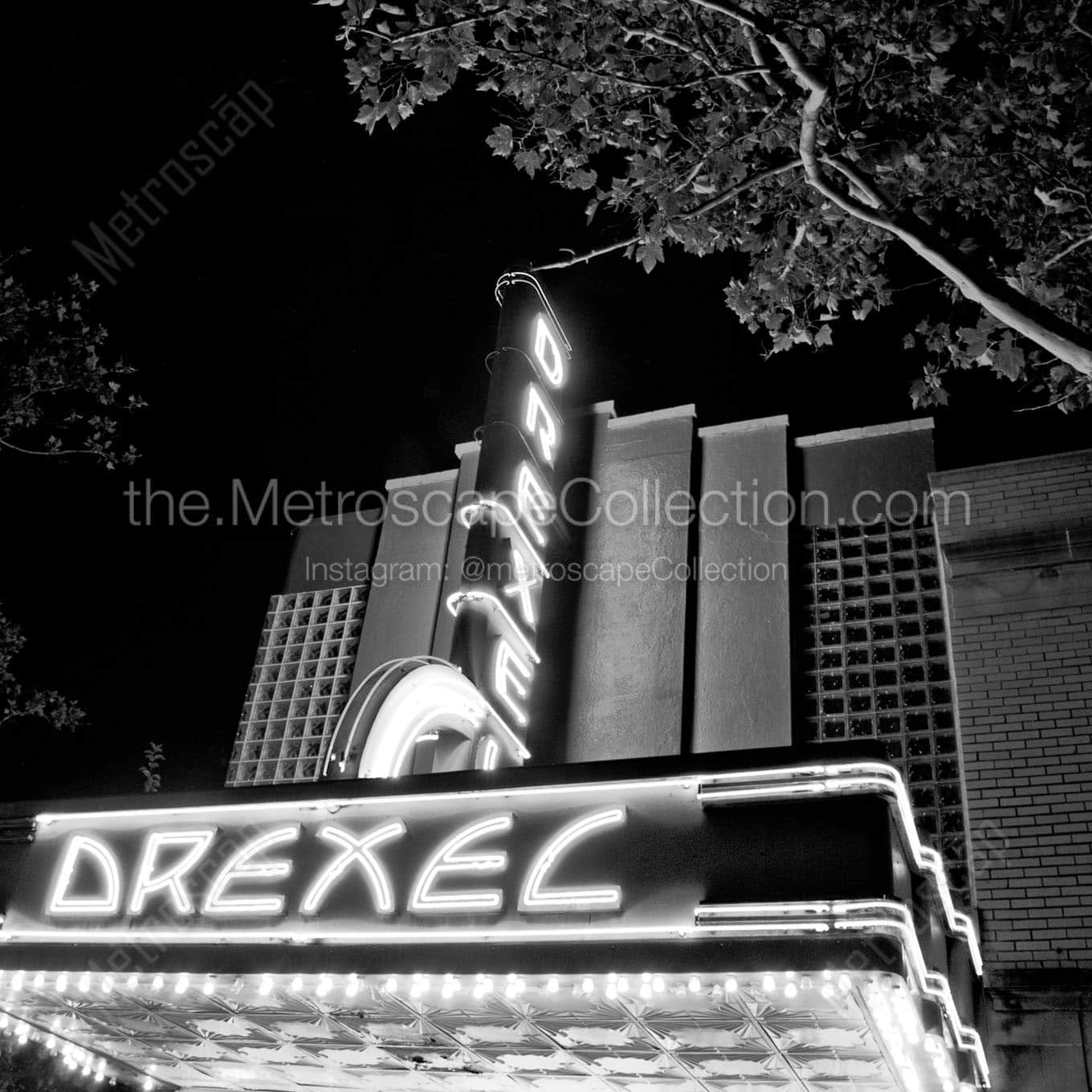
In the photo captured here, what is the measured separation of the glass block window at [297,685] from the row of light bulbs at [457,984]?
700cm

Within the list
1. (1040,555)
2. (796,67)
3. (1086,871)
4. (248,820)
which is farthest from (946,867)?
(796,67)

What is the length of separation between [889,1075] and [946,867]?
394cm

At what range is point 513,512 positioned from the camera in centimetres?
1198

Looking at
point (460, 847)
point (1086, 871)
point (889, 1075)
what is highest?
point (1086, 871)

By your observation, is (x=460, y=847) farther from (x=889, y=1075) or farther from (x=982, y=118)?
(x=982, y=118)

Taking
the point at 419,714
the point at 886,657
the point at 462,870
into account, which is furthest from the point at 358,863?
the point at 886,657

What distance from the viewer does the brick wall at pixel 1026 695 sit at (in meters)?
8.89

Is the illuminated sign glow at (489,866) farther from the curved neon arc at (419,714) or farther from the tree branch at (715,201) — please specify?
the tree branch at (715,201)

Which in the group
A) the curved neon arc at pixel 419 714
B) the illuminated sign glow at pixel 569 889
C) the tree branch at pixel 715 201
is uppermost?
the tree branch at pixel 715 201

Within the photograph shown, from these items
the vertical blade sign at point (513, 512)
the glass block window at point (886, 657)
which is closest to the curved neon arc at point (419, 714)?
the vertical blade sign at point (513, 512)

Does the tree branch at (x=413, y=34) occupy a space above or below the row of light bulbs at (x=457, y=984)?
above

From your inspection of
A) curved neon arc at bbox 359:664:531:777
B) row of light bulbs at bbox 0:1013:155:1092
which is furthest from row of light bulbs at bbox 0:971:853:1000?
curved neon arc at bbox 359:664:531:777

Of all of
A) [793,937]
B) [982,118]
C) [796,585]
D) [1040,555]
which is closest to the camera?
[793,937]

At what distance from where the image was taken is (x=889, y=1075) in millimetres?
7301
